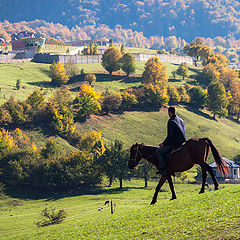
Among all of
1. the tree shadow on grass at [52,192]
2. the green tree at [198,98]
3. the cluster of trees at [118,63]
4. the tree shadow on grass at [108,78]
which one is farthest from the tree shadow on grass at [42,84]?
the tree shadow on grass at [52,192]

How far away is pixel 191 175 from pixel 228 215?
3447 inches

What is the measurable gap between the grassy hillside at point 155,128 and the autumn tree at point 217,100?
15.9 feet

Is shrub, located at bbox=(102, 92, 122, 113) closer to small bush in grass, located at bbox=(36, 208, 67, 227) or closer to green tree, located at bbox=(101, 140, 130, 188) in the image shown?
green tree, located at bbox=(101, 140, 130, 188)

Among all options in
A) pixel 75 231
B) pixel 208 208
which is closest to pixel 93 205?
pixel 75 231

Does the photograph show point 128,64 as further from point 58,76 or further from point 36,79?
point 36,79

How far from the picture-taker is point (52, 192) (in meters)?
85.9

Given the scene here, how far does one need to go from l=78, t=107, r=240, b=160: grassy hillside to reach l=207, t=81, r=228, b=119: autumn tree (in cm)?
485

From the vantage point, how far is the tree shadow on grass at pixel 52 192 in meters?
82.2

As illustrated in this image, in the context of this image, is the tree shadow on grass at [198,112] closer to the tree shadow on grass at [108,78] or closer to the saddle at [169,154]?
the tree shadow on grass at [108,78]

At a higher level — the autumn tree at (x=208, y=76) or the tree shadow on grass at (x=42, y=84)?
the autumn tree at (x=208, y=76)

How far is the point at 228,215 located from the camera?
18.6 m

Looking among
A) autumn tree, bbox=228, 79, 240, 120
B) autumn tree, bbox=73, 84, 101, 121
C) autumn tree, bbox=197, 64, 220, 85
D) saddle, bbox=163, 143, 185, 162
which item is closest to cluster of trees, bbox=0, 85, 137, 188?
autumn tree, bbox=73, 84, 101, 121

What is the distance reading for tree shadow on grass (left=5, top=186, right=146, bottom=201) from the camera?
3236 inches

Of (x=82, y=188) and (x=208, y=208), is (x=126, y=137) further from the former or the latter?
(x=208, y=208)
